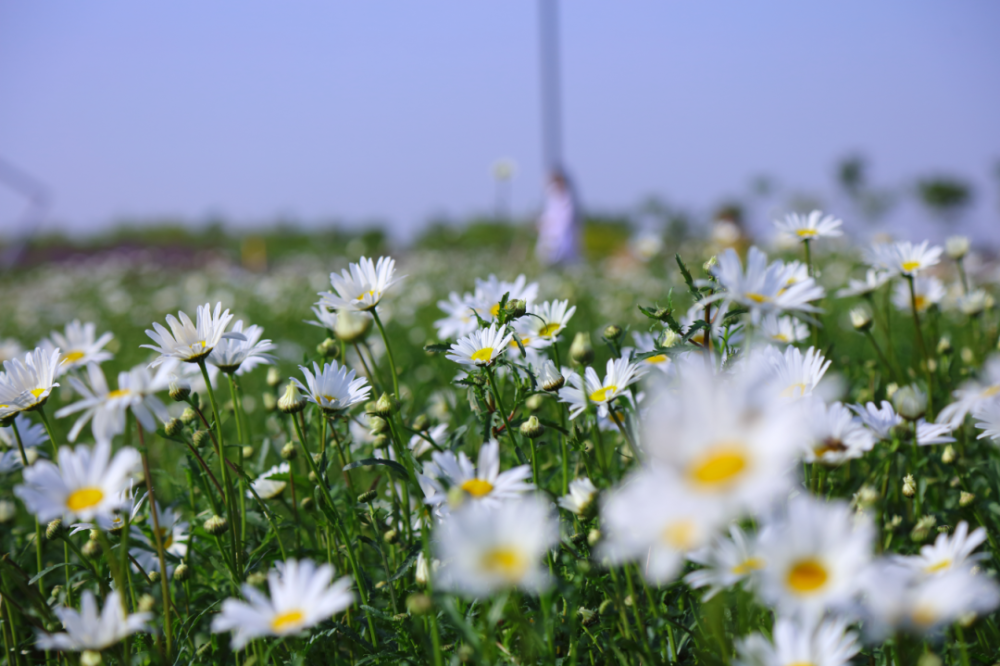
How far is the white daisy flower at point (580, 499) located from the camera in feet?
2.64

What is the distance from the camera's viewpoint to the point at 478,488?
81 cm

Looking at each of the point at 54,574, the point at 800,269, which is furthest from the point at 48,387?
the point at 800,269

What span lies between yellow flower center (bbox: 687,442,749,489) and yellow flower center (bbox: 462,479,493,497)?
1.11ft

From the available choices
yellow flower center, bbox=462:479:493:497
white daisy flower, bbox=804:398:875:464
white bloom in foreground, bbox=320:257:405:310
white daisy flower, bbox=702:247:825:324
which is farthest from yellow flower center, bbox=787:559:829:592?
white bloom in foreground, bbox=320:257:405:310

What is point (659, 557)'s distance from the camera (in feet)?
1.69

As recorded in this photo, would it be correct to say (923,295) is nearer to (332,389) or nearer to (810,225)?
(810,225)

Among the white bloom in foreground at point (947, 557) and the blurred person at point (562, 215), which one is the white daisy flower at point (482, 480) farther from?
the blurred person at point (562, 215)

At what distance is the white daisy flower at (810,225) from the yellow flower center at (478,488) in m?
0.86

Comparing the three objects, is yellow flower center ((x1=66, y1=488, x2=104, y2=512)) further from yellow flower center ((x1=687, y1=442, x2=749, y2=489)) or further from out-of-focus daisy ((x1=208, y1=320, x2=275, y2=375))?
yellow flower center ((x1=687, y1=442, x2=749, y2=489))

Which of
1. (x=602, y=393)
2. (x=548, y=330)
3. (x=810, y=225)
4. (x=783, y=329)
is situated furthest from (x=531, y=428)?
(x=810, y=225)

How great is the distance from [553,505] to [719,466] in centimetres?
52

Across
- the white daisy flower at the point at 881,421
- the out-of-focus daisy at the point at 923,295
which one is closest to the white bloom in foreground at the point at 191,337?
the white daisy flower at the point at 881,421

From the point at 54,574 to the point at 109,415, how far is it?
738 mm

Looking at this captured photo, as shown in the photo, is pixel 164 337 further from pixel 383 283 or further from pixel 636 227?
pixel 636 227
